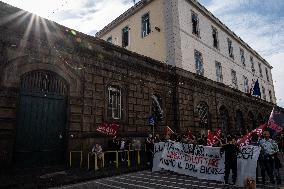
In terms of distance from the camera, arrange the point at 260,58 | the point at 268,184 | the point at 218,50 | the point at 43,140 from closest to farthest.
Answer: the point at 268,184, the point at 43,140, the point at 218,50, the point at 260,58

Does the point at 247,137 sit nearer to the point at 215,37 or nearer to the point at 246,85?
the point at 215,37

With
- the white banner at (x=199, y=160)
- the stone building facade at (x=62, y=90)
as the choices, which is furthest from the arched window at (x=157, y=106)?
the white banner at (x=199, y=160)

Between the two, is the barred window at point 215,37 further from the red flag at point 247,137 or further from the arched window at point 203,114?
the red flag at point 247,137

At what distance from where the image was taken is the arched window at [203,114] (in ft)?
65.6

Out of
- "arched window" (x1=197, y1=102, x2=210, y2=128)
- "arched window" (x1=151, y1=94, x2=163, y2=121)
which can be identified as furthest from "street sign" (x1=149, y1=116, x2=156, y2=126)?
"arched window" (x1=197, y1=102, x2=210, y2=128)

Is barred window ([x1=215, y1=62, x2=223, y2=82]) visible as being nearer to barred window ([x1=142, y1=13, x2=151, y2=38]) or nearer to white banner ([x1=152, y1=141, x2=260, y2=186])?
barred window ([x1=142, y1=13, x2=151, y2=38])

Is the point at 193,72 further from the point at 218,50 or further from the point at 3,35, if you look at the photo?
the point at 3,35

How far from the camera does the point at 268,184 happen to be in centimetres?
808

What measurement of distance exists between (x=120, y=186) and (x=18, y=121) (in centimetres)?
499

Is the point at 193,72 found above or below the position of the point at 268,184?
above

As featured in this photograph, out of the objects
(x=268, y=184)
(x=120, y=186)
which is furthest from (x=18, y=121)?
(x=268, y=184)

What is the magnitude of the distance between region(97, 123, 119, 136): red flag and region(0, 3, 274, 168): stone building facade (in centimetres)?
28

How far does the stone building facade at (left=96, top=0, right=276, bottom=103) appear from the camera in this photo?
19.4 m

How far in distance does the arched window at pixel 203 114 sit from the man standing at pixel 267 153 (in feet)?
36.2
